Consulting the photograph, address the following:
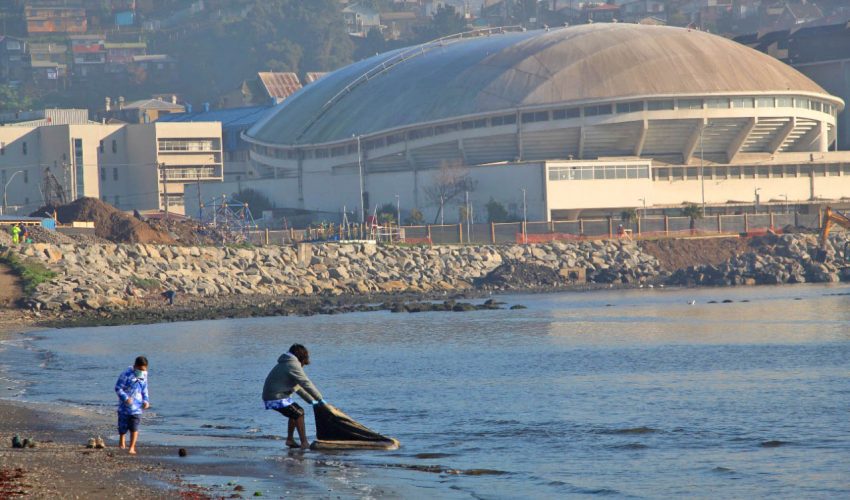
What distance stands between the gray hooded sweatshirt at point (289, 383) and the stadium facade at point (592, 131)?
65.5 meters

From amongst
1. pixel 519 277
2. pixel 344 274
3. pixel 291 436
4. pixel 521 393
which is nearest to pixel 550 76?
pixel 519 277

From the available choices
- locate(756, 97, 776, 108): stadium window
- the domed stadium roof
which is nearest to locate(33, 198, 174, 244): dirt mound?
the domed stadium roof

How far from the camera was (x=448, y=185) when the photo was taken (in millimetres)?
87625

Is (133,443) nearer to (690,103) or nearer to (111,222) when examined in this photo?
(111,222)

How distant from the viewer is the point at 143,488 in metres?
17.0

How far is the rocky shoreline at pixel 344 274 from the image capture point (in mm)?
54875

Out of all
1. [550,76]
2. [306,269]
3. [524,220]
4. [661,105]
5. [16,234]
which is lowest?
[306,269]

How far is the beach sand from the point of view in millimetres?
16641

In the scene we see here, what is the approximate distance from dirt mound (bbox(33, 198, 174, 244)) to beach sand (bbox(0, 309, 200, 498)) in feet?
150

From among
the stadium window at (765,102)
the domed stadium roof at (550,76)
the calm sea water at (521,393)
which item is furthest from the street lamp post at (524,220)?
the calm sea water at (521,393)

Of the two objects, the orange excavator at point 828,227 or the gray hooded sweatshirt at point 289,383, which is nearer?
the gray hooded sweatshirt at point 289,383

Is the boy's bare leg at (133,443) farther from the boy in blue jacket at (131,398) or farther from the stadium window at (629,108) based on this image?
the stadium window at (629,108)

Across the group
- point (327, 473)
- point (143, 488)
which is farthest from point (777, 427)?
point (143, 488)

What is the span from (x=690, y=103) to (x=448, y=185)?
51.2 ft
